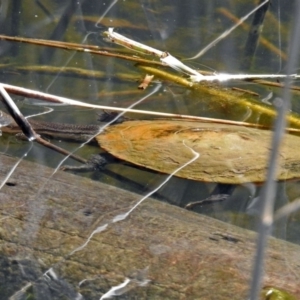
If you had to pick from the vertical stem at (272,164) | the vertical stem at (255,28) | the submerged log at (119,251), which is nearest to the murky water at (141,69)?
the vertical stem at (255,28)

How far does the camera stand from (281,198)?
1.64m

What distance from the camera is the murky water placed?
1.67 meters

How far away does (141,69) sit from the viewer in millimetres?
2391

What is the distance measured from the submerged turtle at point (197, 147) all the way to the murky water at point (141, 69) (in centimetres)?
4

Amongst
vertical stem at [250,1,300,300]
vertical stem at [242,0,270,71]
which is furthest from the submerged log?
vertical stem at [242,0,270,71]

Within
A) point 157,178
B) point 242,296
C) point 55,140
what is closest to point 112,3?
point 55,140

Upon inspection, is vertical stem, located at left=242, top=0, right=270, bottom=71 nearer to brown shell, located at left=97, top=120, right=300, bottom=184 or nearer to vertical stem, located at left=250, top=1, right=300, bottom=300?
brown shell, located at left=97, top=120, right=300, bottom=184

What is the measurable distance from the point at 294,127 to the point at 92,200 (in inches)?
34.4

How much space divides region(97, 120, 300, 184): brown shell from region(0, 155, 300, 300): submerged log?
0.30m

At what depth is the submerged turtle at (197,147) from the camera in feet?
5.65

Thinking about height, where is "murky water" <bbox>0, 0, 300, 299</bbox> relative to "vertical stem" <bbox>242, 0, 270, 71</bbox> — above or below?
below

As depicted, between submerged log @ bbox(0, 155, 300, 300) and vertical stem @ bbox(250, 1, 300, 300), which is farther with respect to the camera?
submerged log @ bbox(0, 155, 300, 300)

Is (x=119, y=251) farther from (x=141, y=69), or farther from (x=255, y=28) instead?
(x=255, y=28)

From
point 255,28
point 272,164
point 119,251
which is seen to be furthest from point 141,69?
point 272,164
